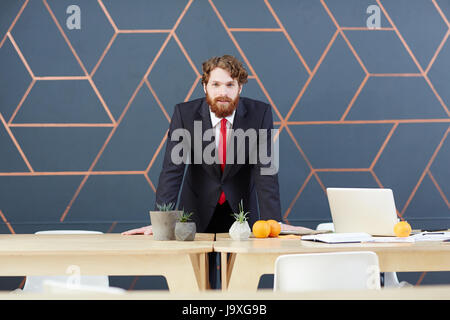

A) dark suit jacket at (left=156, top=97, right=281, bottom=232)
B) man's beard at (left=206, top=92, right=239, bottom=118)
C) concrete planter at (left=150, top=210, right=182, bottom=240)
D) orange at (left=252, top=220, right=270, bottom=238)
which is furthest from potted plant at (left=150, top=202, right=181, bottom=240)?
man's beard at (left=206, top=92, right=239, bottom=118)

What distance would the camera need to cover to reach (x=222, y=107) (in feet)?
8.34

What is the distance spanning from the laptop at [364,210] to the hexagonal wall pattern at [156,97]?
167 cm

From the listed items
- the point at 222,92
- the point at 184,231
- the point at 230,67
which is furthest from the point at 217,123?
the point at 184,231

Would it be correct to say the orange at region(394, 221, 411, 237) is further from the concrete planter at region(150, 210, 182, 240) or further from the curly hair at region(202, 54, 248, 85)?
the curly hair at region(202, 54, 248, 85)

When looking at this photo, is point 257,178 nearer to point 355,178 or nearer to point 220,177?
point 220,177

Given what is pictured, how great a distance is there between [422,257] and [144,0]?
2799 mm

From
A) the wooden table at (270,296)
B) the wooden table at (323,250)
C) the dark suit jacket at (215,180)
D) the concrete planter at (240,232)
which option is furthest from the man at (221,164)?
the wooden table at (270,296)

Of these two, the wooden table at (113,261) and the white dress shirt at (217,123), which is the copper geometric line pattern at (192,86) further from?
the wooden table at (113,261)

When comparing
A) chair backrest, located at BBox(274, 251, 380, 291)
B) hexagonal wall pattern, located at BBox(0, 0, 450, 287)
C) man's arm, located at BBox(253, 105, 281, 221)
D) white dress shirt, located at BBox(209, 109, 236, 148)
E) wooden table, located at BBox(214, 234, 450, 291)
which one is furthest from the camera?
hexagonal wall pattern, located at BBox(0, 0, 450, 287)

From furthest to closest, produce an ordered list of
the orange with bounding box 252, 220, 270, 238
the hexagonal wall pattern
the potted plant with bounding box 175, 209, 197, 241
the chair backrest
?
the hexagonal wall pattern, the orange with bounding box 252, 220, 270, 238, the potted plant with bounding box 175, 209, 197, 241, the chair backrest

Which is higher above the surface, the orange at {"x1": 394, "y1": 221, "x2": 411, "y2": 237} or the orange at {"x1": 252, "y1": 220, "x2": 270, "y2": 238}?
the orange at {"x1": 252, "y1": 220, "x2": 270, "y2": 238}

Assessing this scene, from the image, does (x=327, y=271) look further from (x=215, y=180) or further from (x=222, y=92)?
(x=222, y=92)

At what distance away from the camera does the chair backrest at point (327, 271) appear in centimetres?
147

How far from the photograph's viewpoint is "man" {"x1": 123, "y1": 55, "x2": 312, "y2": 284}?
8.16 feet
